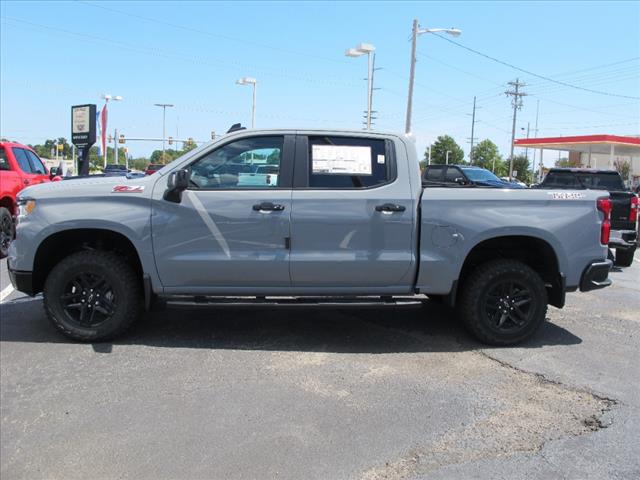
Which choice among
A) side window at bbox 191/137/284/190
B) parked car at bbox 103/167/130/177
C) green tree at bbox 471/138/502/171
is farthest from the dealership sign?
green tree at bbox 471/138/502/171

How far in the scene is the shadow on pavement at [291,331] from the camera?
17.3ft

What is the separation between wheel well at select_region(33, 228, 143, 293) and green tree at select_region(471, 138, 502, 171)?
115m

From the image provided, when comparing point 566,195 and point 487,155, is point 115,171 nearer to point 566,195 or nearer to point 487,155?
point 566,195

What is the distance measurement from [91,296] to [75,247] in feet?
1.68

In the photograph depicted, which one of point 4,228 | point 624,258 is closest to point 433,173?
point 624,258

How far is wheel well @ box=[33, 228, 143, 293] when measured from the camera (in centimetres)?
513

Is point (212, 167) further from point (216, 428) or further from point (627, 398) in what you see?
point (627, 398)

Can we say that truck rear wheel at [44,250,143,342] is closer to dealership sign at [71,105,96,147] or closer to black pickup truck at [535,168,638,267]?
black pickup truck at [535,168,638,267]

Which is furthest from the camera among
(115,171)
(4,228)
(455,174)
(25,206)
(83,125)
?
(83,125)

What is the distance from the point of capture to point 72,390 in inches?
163

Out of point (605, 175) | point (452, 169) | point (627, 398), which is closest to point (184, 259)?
point (627, 398)

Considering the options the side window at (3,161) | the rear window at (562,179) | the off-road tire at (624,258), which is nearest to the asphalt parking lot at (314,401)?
the off-road tire at (624,258)

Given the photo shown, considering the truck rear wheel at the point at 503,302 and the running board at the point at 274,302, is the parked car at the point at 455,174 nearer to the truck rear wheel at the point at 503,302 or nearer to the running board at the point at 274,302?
the truck rear wheel at the point at 503,302

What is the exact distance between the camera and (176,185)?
4.84 metres
